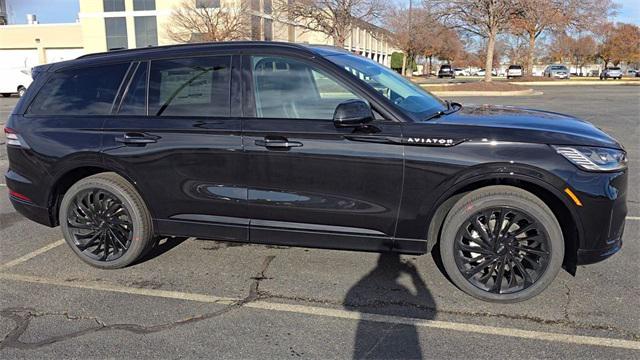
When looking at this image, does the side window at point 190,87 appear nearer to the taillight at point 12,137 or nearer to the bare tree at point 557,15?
the taillight at point 12,137

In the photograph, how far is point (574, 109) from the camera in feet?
57.4

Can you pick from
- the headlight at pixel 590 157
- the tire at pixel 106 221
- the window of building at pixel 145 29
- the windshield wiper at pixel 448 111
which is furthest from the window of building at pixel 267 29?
the headlight at pixel 590 157

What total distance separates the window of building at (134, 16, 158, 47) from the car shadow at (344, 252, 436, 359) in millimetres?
65978

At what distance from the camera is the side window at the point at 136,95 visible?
423 centimetres

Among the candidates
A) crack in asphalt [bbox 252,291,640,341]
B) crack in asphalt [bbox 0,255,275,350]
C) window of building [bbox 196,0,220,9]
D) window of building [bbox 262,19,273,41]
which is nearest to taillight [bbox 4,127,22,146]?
crack in asphalt [bbox 0,255,275,350]

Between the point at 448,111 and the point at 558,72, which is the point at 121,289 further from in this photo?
the point at 558,72

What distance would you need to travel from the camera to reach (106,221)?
441 cm

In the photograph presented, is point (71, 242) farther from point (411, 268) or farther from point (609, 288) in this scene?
point (609, 288)

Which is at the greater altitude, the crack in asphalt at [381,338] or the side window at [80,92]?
the side window at [80,92]

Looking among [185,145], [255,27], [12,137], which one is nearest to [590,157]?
[185,145]

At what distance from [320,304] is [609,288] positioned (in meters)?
2.21

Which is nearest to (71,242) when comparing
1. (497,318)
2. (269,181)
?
(269,181)

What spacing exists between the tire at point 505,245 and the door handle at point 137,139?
239 cm

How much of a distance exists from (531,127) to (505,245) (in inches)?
33.5
